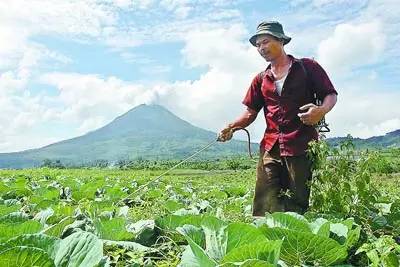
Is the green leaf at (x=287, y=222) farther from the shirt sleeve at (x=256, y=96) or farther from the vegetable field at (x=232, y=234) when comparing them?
the shirt sleeve at (x=256, y=96)

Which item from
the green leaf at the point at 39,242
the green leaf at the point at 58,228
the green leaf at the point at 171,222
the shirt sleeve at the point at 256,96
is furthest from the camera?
the shirt sleeve at the point at 256,96

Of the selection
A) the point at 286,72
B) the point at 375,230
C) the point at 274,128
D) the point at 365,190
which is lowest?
the point at 375,230

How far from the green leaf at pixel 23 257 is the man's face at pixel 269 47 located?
3.37 m

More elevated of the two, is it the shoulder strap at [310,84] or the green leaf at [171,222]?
the shoulder strap at [310,84]

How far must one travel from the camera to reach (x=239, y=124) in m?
5.67

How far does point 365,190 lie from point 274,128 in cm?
109

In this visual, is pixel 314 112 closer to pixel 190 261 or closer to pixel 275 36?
pixel 275 36

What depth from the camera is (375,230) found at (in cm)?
429

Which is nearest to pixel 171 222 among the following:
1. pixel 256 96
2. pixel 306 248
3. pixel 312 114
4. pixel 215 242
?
pixel 215 242

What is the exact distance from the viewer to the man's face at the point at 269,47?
16.7 ft

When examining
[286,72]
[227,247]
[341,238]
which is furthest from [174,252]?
[286,72]

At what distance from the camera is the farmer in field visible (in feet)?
16.4

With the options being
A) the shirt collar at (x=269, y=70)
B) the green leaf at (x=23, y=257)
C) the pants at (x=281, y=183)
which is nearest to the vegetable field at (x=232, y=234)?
the green leaf at (x=23, y=257)

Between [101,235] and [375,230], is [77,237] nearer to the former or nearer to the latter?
[101,235]
